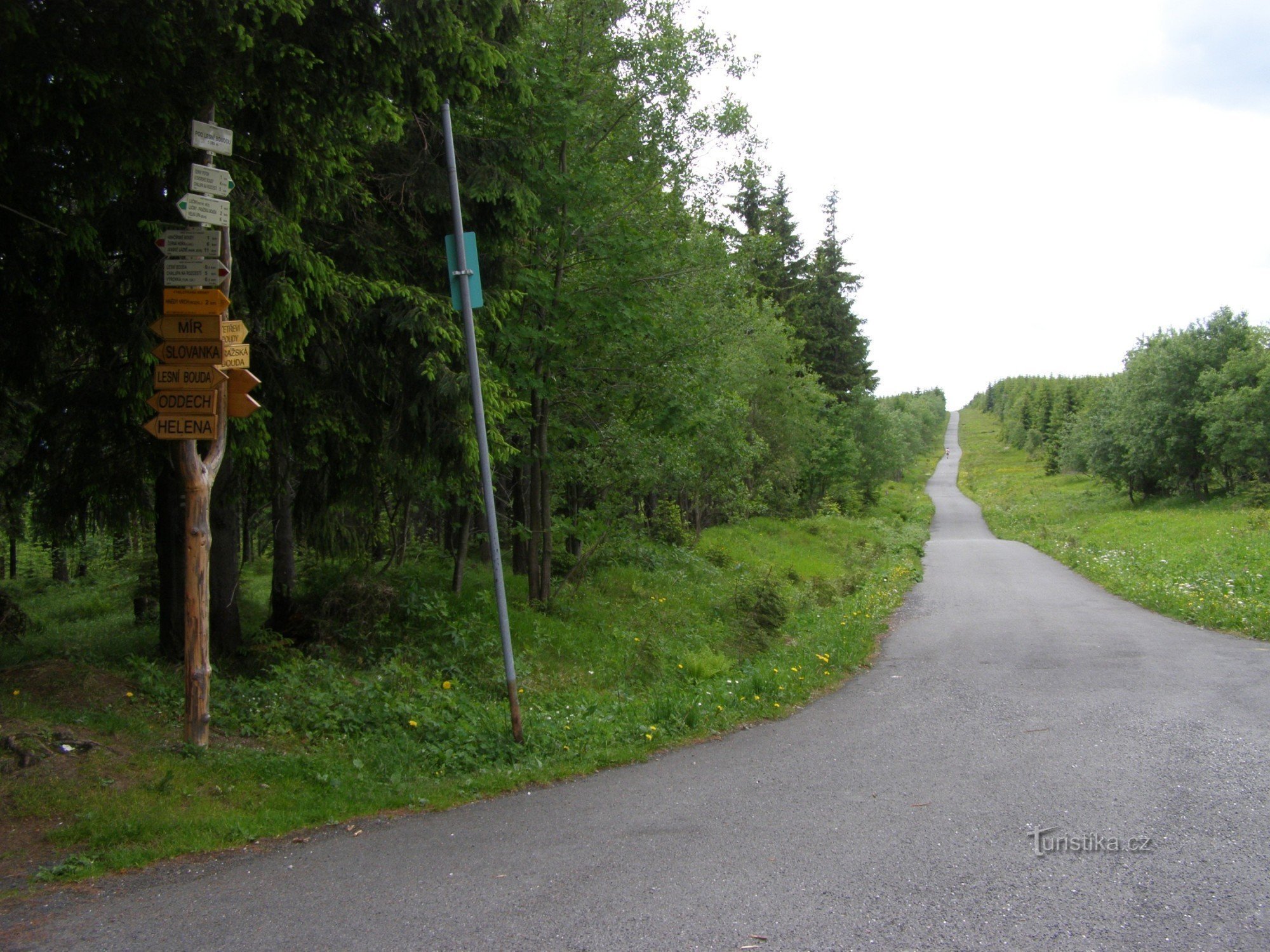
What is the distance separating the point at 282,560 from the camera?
487 inches

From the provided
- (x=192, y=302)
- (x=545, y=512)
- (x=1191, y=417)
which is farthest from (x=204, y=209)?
(x=1191, y=417)

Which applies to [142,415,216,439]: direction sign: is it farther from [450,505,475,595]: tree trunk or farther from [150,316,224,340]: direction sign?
[450,505,475,595]: tree trunk

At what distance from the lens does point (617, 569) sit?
54.1ft

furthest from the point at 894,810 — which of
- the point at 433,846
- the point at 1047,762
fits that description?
the point at 433,846

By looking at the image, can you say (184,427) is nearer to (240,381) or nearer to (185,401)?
(185,401)

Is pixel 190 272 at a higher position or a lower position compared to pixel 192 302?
higher

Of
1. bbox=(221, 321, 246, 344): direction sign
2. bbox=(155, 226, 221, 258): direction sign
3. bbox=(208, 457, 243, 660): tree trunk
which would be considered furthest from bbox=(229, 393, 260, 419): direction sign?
bbox=(208, 457, 243, 660): tree trunk

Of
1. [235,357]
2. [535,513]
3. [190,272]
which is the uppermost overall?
[190,272]

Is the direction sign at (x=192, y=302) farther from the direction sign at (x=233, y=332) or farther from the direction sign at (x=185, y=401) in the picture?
the direction sign at (x=185, y=401)

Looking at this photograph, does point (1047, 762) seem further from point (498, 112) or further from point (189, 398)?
point (498, 112)

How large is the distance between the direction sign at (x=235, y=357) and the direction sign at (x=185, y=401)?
0.24 meters

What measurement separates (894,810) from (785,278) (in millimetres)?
38665

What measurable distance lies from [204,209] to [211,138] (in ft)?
1.77

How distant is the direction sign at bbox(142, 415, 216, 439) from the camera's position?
20.6 ft
